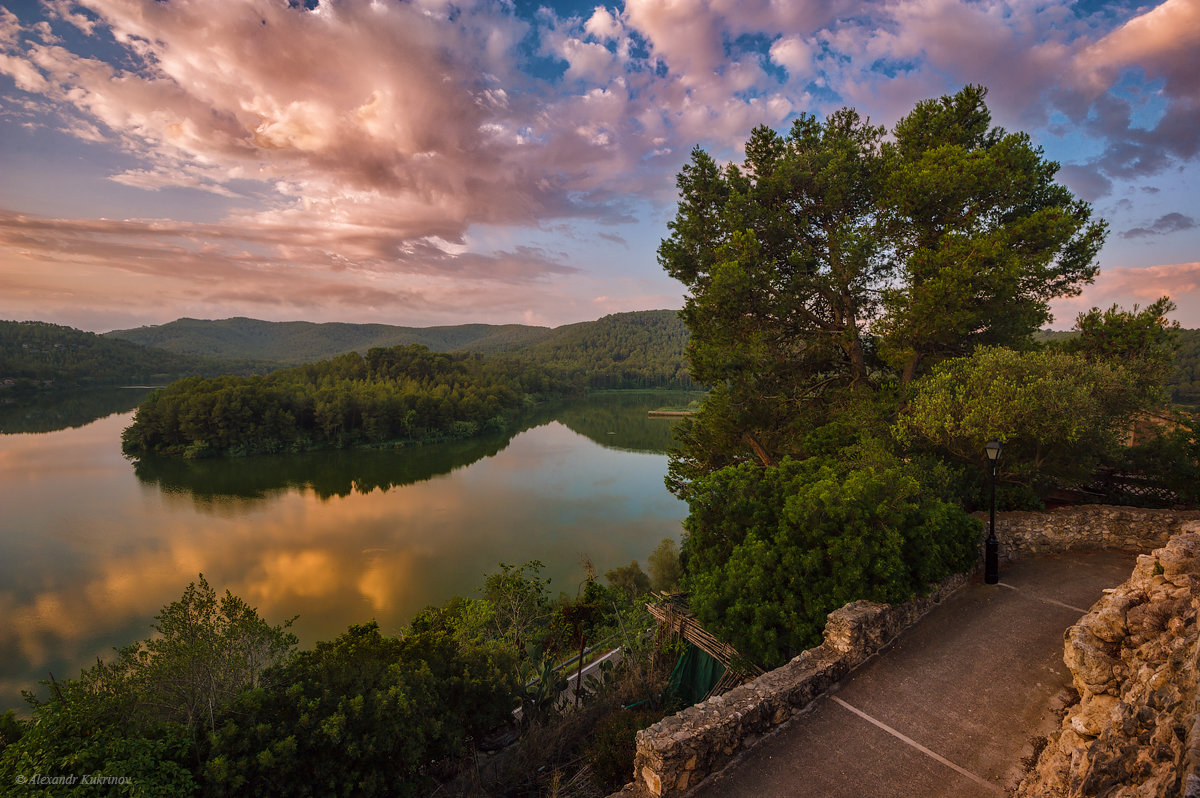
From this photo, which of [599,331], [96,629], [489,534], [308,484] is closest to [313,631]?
[96,629]

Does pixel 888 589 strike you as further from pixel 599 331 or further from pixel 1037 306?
pixel 599 331

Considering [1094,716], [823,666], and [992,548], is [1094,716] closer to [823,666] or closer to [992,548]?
[823,666]

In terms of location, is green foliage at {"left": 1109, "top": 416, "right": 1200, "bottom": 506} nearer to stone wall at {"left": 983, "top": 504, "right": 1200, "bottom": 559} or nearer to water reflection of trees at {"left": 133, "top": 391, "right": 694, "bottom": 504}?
stone wall at {"left": 983, "top": 504, "right": 1200, "bottom": 559}

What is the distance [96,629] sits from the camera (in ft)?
52.2

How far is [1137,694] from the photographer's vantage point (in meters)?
3.53

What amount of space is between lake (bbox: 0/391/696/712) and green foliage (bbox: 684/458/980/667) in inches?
454

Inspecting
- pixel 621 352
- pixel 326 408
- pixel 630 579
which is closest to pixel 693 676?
pixel 630 579

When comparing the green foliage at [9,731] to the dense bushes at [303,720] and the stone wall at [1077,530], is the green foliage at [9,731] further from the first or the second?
the stone wall at [1077,530]

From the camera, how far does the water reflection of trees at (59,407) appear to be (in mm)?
56781

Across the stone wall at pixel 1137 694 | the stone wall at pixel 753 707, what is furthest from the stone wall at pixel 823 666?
the stone wall at pixel 1137 694

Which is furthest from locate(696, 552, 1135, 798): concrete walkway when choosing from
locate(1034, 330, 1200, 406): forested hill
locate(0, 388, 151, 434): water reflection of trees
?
locate(0, 388, 151, 434): water reflection of trees

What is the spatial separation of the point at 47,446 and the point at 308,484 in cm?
2883

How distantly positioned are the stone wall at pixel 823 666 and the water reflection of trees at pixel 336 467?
109ft

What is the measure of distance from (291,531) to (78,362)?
109 metres
